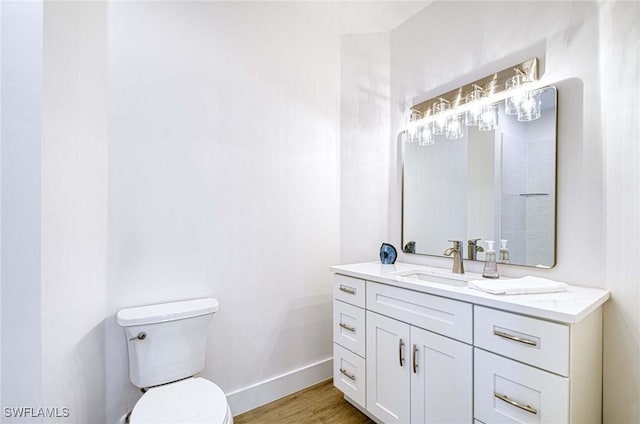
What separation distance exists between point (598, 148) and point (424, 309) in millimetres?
1064

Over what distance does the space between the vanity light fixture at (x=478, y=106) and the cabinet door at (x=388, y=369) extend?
1.25 meters

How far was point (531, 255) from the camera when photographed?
61.1 inches

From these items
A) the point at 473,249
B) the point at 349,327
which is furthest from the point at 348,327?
the point at 473,249

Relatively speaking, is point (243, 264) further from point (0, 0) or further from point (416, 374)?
point (0, 0)

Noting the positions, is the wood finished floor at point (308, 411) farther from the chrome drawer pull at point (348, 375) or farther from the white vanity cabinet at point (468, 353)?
the chrome drawer pull at point (348, 375)

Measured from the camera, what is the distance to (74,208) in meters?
1.33

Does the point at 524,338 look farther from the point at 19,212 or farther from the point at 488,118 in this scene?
the point at 19,212

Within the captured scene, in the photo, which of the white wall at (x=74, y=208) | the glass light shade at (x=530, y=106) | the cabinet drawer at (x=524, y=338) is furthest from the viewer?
the glass light shade at (x=530, y=106)

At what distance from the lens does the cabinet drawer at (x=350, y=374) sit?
1803 mm

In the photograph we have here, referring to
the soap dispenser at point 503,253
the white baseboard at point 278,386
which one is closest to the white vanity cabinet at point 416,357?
the soap dispenser at point 503,253

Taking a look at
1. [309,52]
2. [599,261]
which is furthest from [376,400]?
[309,52]

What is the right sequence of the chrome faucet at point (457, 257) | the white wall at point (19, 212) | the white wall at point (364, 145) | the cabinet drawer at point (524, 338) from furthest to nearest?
the white wall at point (364, 145), the chrome faucet at point (457, 257), the cabinet drawer at point (524, 338), the white wall at point (19, 212)

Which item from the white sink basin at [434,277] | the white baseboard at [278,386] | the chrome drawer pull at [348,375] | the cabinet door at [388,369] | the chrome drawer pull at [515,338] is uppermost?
the white sink basin at [434,277]

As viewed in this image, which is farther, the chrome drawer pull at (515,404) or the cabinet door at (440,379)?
the cabinet door at (440,379)
